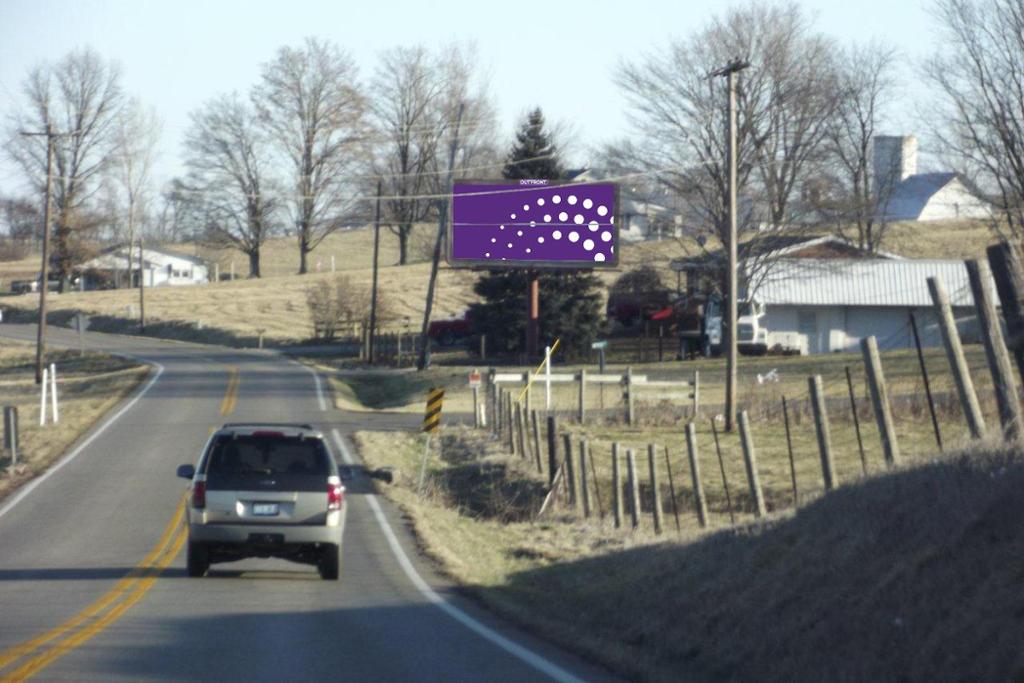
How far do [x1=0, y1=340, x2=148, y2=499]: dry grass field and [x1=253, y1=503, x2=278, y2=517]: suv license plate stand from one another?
1208 cm

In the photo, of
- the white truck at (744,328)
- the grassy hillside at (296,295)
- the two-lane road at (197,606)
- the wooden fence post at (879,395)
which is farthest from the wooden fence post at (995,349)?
the grassy hillside at (296,295)

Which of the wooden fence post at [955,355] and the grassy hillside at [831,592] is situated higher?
the wooden fence post at [955,355]

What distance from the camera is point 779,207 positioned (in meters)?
49.2

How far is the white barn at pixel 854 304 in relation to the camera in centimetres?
5772

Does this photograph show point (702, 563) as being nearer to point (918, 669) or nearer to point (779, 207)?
point (918, 669)

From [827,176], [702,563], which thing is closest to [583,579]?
[702,563]

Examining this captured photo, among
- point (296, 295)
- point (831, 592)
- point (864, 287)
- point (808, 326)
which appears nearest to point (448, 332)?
point (808, 326)

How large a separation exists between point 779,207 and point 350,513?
31212 millimetres

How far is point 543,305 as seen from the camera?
57.2m

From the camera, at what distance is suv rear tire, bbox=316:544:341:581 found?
14680 mm

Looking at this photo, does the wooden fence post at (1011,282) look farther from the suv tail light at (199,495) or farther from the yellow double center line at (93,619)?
the suv tail light at (199,495)

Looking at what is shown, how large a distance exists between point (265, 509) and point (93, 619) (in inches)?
117

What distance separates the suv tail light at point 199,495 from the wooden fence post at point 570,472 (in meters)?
9.32

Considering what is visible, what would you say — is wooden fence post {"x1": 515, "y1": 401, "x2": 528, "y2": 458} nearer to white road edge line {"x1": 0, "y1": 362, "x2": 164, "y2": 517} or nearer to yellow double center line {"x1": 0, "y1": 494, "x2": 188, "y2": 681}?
white road edge line {"x1": 0, "y1": 362, "x2": 164, "y2": 517}
